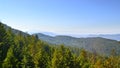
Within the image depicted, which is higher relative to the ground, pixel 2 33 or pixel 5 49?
pixel 2 33

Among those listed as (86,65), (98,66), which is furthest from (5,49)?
(98,66)

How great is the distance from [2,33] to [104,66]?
3796 centimetres

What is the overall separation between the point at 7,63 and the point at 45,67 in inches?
469

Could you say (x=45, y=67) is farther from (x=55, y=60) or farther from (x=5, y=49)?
(x=5, y=49)

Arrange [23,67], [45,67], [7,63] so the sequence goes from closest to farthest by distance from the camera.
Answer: [7,63] → [23,67] → [45,67]

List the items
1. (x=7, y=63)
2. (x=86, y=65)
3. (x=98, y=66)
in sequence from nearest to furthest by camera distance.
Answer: (x=7, y=63), (x=86, y=65), (x=98, y=66)

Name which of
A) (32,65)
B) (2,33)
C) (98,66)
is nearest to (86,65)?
(98,66)

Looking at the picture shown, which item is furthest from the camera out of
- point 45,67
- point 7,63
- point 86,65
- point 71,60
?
point 86,65

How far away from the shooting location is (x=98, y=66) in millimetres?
81688

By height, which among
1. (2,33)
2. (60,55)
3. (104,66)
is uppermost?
(2,33)

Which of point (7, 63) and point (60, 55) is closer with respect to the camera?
point (7, 63)

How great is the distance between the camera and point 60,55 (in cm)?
5944

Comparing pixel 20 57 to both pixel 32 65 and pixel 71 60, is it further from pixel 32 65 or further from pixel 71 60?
pixel 71 60

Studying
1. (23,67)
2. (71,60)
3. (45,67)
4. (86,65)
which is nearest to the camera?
(23,67)
